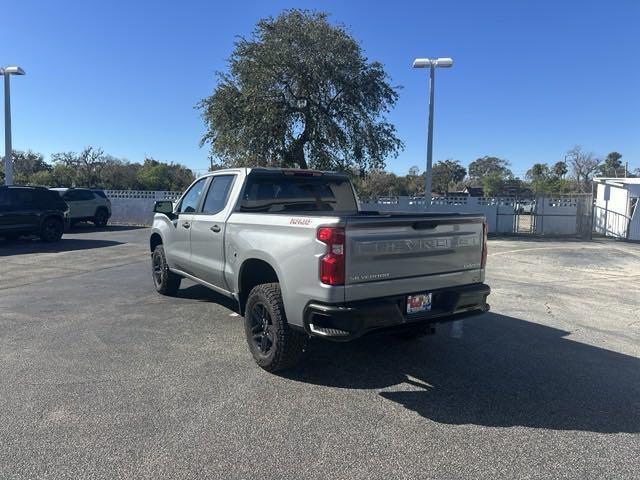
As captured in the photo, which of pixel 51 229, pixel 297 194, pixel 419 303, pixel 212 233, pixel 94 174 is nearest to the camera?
pixel 419 303

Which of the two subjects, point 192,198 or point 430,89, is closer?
point 192,198

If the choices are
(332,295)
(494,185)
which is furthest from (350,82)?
(494,185)

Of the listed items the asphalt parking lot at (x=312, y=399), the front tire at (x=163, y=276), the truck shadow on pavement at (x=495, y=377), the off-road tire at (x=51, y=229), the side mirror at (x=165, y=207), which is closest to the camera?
the asphalt parking lot at (x=312, y=399)

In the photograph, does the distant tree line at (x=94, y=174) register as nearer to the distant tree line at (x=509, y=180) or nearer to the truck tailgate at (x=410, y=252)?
the distant tree line at (x=509, y=180)

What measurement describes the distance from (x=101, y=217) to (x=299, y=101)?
10969 millimetres

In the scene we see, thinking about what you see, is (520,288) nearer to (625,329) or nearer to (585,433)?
(625,329)

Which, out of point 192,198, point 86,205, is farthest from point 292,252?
point 86,205

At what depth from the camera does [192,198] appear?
6.87m

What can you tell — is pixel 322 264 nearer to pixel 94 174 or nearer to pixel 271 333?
pixel 271 333

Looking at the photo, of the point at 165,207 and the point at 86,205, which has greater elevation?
the point at 165,207

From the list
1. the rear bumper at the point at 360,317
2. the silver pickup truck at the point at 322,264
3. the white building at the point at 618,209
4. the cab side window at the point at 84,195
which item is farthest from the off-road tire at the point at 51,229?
the white building at the point at 618,209

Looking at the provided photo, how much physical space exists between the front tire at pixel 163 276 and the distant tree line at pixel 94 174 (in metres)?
51.9

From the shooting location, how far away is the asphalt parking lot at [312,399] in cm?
318

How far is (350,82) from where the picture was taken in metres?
19.7
